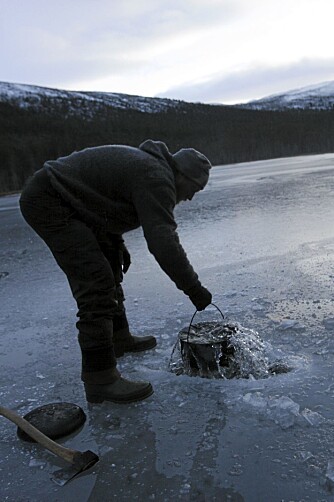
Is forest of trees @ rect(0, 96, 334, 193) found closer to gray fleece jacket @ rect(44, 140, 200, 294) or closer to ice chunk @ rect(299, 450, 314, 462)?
gray fleece jacket @ rect(44, 140, 200, 294)

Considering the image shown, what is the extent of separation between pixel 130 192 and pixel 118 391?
0.98 meters

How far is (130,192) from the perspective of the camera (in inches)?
92.2

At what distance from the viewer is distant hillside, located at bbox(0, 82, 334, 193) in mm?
69375

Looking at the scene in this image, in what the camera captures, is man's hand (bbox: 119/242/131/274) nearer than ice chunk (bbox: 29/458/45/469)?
No

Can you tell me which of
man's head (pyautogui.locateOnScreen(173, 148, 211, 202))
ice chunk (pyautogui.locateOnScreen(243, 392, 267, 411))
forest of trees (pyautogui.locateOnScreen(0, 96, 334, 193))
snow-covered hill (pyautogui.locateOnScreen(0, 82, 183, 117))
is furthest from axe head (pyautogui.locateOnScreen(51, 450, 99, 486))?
snow-covered hill (pyautogui.locateOnScreen(0, 82, 183, 117))

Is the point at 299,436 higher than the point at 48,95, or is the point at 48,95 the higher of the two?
the point at 48,95

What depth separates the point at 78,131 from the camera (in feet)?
272

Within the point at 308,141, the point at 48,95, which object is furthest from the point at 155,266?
the point at 48,95

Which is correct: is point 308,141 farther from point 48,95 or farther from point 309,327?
point 309,327

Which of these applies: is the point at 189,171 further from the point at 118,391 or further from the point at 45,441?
the point at 45,441

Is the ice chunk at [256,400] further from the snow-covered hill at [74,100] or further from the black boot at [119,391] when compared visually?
the snow-covered hill at [74,100]

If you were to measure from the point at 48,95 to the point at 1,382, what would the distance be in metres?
131

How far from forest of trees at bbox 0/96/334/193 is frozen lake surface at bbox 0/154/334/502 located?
5692 cm

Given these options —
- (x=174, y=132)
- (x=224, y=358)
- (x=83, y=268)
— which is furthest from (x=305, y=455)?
(x=174, y=132)
